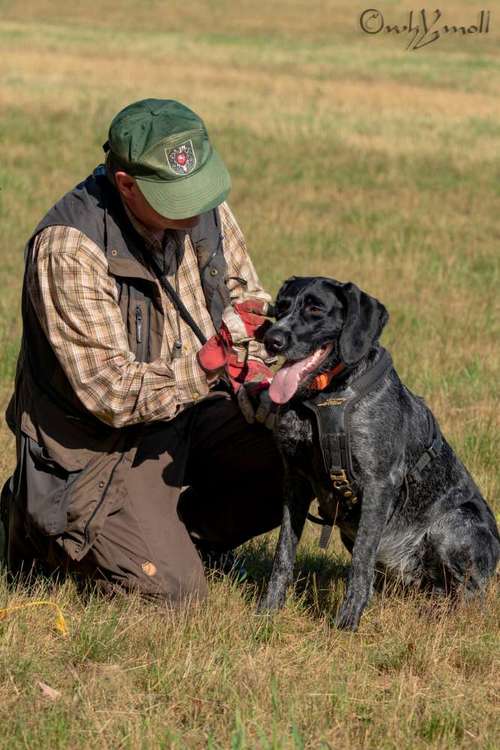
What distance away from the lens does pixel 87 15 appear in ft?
201

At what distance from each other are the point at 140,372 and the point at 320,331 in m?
0.74

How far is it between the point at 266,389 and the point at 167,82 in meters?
26.6

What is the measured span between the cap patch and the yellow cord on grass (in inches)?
70.8

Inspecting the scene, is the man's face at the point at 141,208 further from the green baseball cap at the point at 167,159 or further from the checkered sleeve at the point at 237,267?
the checkered sleeve at the point at 237,267

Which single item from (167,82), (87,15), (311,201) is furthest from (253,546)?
(87,15)

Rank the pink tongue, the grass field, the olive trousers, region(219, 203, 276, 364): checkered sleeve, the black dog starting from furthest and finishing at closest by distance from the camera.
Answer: region(219, 203, 276, 364): checkered sleeve → the olive trousers → the black dog → the pink tongue → the grass field

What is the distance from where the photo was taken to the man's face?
14.8 feet

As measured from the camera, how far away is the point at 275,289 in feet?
35.2

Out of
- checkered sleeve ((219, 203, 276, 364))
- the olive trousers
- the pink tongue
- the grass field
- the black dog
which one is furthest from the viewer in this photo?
checkered sleeve ((219, 203, 276, 364))

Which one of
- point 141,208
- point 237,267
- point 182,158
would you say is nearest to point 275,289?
point 237,267

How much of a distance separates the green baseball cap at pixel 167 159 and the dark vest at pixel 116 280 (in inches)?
9.3

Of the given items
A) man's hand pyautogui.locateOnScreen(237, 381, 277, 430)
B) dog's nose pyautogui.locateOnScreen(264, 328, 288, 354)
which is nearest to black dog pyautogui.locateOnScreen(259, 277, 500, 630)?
dog's nose pyautogui.locateOnScreen(264, 328, 288, 354)

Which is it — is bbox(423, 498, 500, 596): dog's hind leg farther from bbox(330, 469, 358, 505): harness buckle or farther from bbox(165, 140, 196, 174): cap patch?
bbox(165, 140, 196, 174): cap patch

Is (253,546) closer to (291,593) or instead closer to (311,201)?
(291,593)
